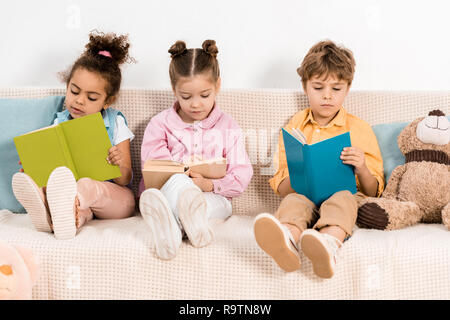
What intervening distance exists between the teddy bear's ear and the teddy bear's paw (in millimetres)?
889

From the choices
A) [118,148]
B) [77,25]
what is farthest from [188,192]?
[77,25]

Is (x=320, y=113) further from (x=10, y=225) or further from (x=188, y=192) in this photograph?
(x=10, y=225)

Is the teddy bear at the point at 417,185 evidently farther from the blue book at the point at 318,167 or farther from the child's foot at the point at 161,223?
the child's foot at the point at 161,223

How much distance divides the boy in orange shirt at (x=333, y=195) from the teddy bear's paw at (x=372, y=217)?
0.05 m

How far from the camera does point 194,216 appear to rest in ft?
4.53

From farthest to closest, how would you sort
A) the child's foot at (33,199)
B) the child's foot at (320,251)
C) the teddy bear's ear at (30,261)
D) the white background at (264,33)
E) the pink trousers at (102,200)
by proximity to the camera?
1. the white background at (264,33)
2. the pink trousers at (102,200)
3. the child's foot at (33,199)
4. the teddy bear's ear at (30,261)
5. the child's foot at (320,251)

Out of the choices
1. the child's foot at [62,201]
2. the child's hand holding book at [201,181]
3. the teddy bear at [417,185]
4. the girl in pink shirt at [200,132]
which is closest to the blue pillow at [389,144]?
the teddy bear at [417,185]

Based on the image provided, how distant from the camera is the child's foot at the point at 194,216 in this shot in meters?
1.37

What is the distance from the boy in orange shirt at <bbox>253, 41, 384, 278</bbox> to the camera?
1.29 metres

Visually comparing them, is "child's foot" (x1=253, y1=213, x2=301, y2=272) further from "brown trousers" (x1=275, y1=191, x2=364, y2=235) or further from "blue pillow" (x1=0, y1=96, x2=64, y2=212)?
"blue pillow" (x1=0, y1=96, x2=64, y2=212)

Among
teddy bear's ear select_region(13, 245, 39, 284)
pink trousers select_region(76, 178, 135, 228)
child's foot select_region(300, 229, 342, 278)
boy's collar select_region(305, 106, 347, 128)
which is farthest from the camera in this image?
boy's collar select_region(305, 106, 347, 128)

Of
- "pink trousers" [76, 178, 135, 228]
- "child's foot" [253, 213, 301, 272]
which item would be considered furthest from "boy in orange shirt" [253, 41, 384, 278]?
"pink trousers" [76, 178, 135, 228]

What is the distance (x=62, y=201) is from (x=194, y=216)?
1.21 ft

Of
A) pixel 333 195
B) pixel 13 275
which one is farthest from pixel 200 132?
pixel 13 275
